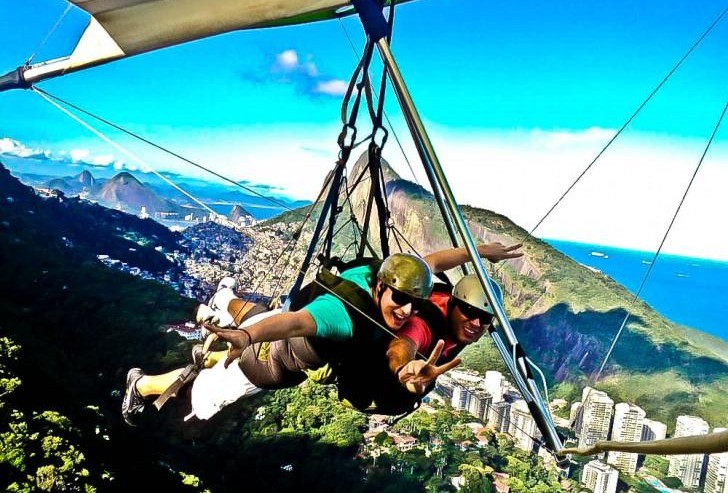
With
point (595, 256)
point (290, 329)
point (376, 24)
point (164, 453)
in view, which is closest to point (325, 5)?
point (376, 24)

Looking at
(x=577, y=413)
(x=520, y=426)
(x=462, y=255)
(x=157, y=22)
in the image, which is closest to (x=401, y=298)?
(x=462, y=255)

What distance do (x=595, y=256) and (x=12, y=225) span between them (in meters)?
51.7

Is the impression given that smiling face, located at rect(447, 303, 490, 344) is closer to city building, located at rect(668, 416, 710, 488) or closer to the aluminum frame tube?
the aluminum frame tube

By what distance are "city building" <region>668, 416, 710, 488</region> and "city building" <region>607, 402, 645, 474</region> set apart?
82.0 inches

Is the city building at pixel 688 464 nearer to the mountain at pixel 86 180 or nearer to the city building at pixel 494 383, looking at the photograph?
the city building at pixel 494 383

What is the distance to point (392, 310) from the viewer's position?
2070mm

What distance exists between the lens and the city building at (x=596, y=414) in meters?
35.2

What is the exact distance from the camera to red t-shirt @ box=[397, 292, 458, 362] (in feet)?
6.98

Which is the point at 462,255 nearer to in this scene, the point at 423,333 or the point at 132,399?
the point at 423,333

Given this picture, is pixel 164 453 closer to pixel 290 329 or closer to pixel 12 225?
pixel 12 225

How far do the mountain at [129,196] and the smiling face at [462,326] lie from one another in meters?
36.5

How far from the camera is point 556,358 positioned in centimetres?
4641

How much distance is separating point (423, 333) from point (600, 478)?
37.8 metres

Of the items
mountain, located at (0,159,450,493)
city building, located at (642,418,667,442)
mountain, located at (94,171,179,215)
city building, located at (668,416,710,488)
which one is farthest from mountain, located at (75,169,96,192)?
city building, located at (668,416,710,488)
